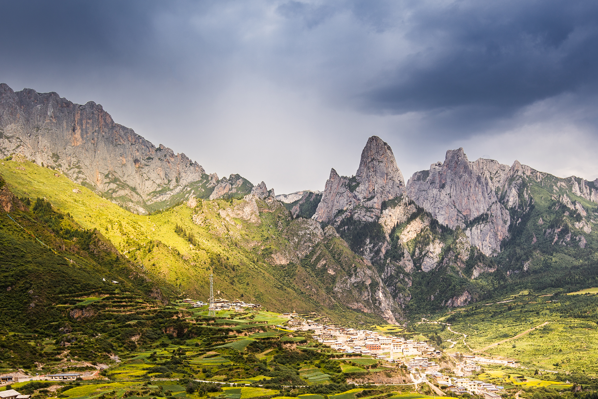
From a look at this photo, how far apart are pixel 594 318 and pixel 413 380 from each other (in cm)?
13638

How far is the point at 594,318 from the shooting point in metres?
196

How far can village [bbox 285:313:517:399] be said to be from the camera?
11016 cm

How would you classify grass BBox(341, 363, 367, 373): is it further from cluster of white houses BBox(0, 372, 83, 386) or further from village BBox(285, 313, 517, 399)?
cluster of white houses BBox(0, 372, 83, 386)

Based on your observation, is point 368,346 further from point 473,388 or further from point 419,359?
point 473,388

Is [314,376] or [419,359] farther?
[419,359]

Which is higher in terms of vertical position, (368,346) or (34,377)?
(34,377)

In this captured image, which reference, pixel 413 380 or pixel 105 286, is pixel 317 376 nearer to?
pixel 413 380

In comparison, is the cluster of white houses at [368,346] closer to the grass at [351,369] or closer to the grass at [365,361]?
the grass at [365,361]

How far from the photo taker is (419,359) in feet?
438

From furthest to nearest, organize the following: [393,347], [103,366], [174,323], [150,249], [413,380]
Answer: [150,249] < [393,347] < [174,323] < [413,380] < [103,366]

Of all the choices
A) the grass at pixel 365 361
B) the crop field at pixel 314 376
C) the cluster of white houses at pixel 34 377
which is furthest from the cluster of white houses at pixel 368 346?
the cluster of white houses at pixel 34 377

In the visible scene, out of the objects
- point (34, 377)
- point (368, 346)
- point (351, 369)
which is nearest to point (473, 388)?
point (351, 369)

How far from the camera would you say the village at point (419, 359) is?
110156 mm

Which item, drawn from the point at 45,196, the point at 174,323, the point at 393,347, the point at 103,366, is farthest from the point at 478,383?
the point at 45,196
